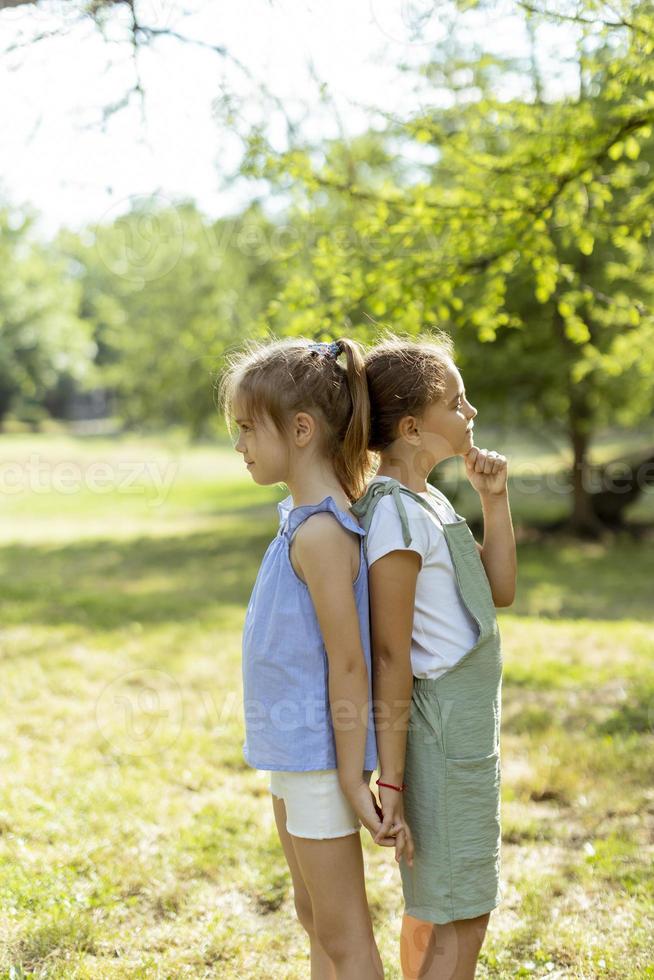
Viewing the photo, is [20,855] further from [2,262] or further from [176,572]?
Answer: [2,262]

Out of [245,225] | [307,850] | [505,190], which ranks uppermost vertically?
[245,225]

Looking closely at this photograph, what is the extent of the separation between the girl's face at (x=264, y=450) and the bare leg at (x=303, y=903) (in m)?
0.78

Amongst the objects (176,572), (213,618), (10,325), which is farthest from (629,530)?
(10,325)

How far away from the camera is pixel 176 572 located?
12.9 meters

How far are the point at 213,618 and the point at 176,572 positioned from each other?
443 cm

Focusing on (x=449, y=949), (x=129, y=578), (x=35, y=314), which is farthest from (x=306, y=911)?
(x=35, y=314)

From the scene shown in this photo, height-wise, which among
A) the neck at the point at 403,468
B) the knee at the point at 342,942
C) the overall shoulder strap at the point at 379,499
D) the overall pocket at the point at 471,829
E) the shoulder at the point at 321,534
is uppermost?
the neck at the point at 403,468

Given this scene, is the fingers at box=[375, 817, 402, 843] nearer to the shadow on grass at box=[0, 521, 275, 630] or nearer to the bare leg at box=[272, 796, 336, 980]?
the bare leg at box=[272, 796, 336, 980]

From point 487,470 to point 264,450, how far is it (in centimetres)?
55

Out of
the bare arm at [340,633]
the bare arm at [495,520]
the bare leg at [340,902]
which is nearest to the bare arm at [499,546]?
Answer: the bare arm at [495,520]

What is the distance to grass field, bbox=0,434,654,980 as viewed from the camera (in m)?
2.85

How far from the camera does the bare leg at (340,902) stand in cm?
199

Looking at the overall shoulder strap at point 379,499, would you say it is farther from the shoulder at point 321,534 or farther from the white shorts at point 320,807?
the white shorts at point 320,807

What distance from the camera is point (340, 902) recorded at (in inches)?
78.8
